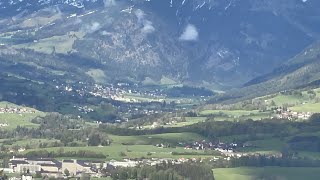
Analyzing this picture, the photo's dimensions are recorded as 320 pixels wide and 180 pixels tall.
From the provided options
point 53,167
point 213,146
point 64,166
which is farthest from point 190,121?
point 53,167

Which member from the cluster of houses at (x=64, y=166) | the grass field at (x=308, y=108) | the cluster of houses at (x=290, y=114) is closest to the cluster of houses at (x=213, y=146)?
the cluster of houses at (x=64, y=166)

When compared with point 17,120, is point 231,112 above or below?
above

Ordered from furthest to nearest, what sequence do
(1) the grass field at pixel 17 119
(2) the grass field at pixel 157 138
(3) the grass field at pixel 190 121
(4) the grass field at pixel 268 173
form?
(1) the grass field at pixel 17 119 < (3) the grass field at pixel 190 121 < (2) the grass field at pixel 157 138 < (4) the grass field at pixel 268 173

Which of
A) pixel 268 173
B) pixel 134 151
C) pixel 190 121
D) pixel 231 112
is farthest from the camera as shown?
pixel 231 112

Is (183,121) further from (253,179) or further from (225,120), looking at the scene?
(253,179)

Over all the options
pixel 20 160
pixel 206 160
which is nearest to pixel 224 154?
pixel 206 160

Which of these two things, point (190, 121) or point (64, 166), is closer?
point (64, 166)

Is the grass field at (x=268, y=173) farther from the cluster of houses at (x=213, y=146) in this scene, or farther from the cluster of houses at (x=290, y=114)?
the cluster of houses at (x=290, y=114)

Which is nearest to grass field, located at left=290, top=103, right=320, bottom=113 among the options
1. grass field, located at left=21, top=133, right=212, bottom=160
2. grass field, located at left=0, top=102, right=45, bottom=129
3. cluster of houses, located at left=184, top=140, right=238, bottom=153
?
grass field, located at left=21, top=133, right=212, bottom=160

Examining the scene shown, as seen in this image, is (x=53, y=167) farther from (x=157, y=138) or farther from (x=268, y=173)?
(x=157, y=138)

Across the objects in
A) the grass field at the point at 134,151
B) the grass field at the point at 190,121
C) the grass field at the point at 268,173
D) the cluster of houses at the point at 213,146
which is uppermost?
the grass field at the point at 190,121
